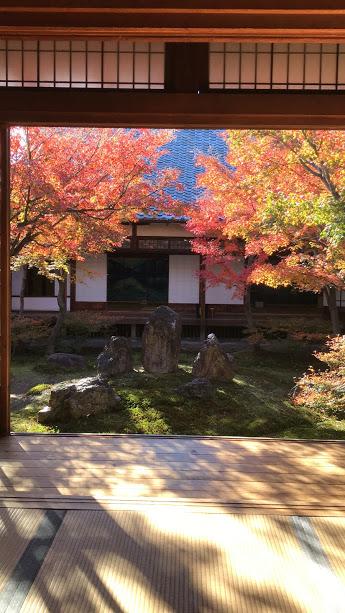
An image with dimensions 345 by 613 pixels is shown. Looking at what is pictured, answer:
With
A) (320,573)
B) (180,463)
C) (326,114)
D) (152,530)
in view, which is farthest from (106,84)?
(320,573)

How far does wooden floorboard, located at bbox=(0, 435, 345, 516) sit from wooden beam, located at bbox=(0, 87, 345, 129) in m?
2.53

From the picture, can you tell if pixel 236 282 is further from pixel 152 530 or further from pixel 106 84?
pixel 152 530

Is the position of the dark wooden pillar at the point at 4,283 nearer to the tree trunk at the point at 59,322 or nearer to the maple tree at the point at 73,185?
the maple tree at the point at 73,185

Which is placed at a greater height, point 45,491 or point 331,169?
point 331,169

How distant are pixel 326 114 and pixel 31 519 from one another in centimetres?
338

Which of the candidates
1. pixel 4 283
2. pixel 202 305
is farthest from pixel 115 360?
pixel 202 305

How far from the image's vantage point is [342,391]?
6645mm

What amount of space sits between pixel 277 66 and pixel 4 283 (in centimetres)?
277

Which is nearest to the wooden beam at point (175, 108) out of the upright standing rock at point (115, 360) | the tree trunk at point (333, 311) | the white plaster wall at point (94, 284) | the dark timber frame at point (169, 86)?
the dark timber frame at point (169, 86)

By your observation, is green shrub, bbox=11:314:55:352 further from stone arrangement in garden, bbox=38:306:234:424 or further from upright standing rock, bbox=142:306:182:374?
upright standing rock, bbox=142:306:182:374

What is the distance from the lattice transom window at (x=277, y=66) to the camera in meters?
4.12

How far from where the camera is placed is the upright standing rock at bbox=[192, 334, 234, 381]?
917cm

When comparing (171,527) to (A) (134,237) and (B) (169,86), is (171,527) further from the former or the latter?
(A) (134,237)

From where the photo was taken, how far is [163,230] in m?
14.2
